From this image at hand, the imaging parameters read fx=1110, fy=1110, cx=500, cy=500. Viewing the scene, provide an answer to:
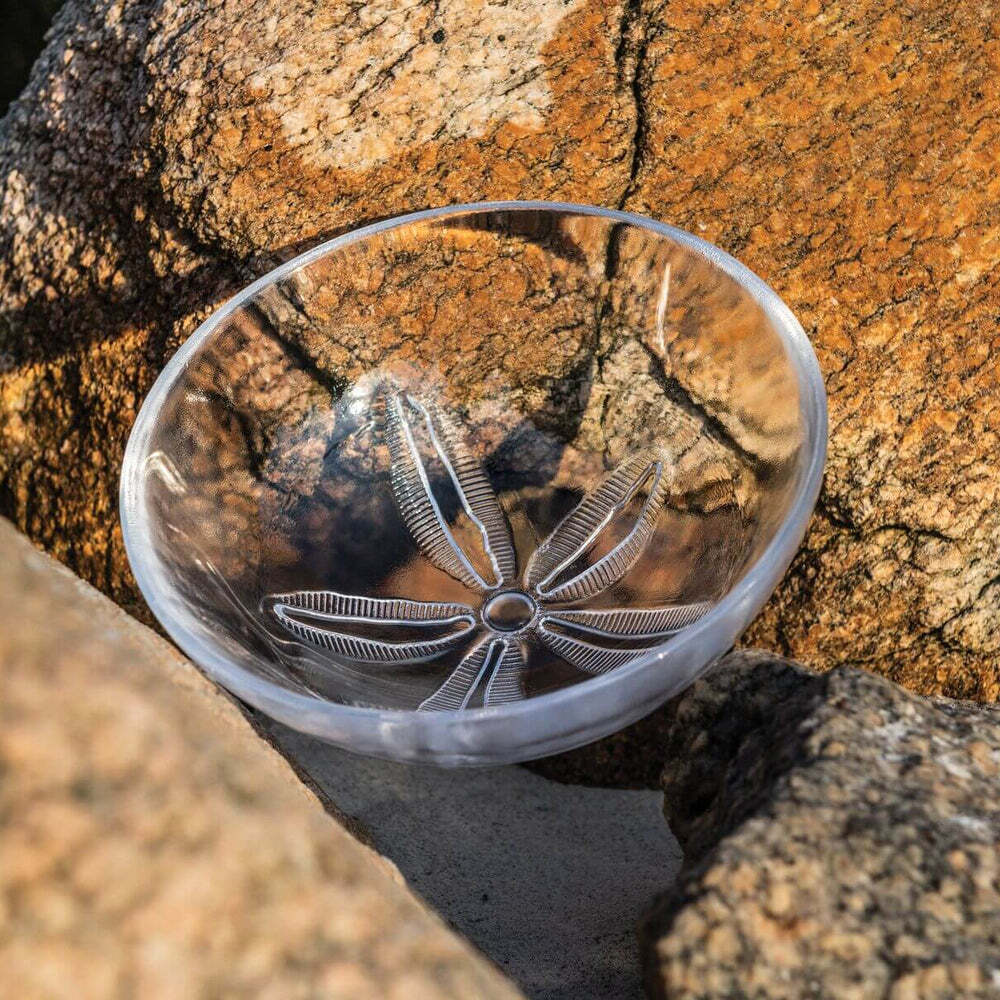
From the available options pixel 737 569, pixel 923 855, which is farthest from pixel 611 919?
pixel 923 855

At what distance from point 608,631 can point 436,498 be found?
44 cm

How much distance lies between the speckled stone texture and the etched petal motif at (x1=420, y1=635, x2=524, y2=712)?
49 cm

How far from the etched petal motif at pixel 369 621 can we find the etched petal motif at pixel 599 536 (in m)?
0.17

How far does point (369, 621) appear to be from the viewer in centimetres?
208

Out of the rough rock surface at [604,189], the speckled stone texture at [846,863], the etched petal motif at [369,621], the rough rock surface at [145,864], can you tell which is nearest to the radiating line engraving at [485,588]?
the etched petal motif at [369,621]

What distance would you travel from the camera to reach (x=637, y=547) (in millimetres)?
2092

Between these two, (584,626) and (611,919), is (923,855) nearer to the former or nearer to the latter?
(611,919)

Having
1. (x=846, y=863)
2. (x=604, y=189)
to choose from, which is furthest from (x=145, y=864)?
(x=604, y=189)

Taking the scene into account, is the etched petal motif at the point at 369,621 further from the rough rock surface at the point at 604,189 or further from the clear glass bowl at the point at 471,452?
the rough rock surface at the point at 604,189

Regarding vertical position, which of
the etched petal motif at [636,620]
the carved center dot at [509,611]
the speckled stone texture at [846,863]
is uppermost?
the speckled stone texture at [846,863]

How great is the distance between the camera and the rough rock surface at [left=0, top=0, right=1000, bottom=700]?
2006 millimetres

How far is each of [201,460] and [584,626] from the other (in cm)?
76

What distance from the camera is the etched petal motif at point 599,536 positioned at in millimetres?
2094

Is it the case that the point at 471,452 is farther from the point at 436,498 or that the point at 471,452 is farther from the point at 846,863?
the point at 846,863
